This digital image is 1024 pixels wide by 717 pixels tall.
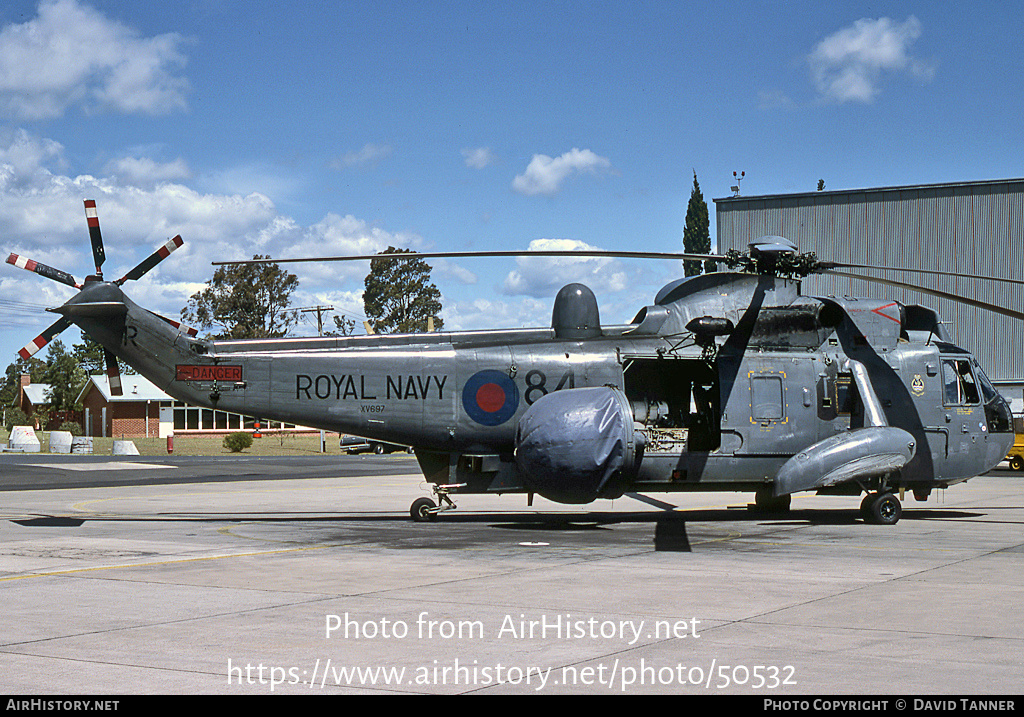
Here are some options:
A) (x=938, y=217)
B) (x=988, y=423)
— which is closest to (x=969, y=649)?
(x=988, y=423)

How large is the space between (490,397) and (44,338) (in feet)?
26.3

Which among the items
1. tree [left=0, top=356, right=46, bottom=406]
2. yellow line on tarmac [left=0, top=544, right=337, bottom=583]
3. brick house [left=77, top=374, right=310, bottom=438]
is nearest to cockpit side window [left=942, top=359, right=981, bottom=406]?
yellow line on tarmac [left=0, top=544, right=337, bottom=583]

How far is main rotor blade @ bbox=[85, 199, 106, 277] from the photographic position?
698 inches

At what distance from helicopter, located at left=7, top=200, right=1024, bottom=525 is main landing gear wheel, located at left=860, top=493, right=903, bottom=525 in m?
0.04

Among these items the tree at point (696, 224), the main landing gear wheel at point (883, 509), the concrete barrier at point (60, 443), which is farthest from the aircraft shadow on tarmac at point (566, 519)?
the tree at point (696, 224)

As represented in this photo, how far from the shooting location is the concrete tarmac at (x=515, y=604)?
6.98 meters

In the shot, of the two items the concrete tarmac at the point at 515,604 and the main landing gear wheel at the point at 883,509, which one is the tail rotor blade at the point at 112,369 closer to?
the concrete tarmac at the point at 515,604

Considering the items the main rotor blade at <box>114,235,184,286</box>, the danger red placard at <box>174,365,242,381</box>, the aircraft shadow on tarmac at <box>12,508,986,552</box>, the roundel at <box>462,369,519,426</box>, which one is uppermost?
the main rotor blade at <box>114,235,184,286</box>

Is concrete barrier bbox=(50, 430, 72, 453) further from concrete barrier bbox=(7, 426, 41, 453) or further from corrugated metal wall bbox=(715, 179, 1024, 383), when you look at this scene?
corrugated metal wall bbox=(715, 179, 1024, 383)

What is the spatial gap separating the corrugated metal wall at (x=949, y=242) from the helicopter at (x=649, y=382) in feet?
106

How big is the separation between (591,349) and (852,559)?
670 cm

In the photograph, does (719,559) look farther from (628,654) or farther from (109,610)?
(109,610)

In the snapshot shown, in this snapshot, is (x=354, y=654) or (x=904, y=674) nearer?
(x=904, y=674)

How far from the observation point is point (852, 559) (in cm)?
1355
